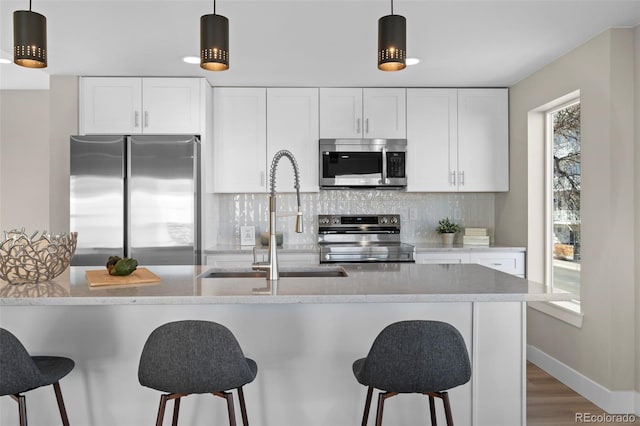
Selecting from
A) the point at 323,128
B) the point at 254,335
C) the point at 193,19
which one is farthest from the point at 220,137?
the point at 254,335

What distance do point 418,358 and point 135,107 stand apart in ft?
11.0

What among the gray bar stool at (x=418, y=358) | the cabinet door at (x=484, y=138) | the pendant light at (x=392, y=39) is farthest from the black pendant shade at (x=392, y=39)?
the cabinet door at (x=484, y=138)


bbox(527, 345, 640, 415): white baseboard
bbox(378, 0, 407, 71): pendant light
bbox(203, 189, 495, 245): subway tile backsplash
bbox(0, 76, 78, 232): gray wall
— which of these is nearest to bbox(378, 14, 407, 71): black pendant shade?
bbox(378, 0, 407, 71): pendant light

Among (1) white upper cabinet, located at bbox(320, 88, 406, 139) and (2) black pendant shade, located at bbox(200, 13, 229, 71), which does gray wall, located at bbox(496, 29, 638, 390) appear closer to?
(1) white upper cabinet, located at bbox(320, 88, 406, 139)

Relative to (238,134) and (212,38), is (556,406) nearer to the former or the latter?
(212,38)

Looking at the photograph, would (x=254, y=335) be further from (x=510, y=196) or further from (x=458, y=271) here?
(x=510, y=196)

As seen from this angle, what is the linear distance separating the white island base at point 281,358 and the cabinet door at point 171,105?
226cm

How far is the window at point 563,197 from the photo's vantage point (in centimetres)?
378

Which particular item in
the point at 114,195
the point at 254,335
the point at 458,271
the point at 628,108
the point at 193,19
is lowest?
the point at 254,335

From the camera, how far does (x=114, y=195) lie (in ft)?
13.0

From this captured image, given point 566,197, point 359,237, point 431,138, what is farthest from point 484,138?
point 359,237

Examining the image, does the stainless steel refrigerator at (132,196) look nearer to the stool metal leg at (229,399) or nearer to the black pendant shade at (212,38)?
the black pendant shade at (212,38)

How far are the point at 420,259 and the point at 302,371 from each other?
2.34 m

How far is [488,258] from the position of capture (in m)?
4.34
